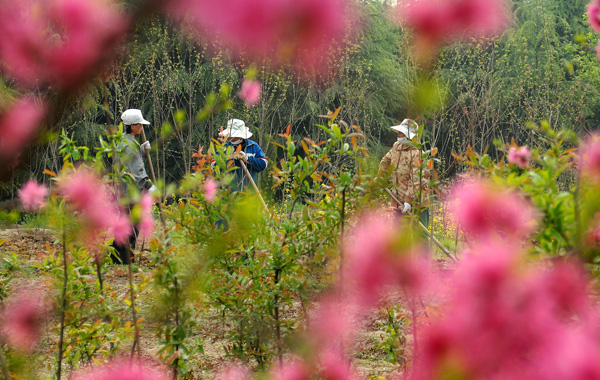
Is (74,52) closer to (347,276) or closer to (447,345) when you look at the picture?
(447,345)

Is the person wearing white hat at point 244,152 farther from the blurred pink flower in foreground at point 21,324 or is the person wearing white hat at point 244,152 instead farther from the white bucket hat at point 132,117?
the blurred pink flower in foreground at point 21,324

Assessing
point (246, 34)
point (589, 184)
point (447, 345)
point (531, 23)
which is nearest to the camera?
point (246, 34)

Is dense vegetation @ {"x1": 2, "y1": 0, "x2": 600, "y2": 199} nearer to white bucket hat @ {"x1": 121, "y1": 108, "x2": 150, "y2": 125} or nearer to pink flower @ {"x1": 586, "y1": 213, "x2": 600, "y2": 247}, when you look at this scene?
white bucket hat @ {"x1": 121, "y1": 108, "x2": 150, "y2": 125}

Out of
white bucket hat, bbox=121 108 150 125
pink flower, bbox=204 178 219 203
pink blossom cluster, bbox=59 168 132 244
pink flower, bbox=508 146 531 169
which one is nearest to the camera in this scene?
pink flower, bbox=508 146 531 169

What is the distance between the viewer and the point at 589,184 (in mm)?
1146

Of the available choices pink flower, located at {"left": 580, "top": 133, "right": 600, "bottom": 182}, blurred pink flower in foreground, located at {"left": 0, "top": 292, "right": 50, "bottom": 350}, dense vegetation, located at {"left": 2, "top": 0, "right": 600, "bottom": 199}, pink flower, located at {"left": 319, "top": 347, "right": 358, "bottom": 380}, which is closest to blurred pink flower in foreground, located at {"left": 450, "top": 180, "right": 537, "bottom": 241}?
pink flower, located at {"left": 580, "top": 133, "right": 600, "bottom": 182}

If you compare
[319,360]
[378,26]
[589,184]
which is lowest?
[319,360]

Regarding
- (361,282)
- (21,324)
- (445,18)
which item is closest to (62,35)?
(445,18)

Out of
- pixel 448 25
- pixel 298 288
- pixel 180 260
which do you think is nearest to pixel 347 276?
pixel 298 288

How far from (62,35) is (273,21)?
0.45 meters

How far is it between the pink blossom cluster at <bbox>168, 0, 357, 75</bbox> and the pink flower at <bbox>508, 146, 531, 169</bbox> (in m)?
0.85

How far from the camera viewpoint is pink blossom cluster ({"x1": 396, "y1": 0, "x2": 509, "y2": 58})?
27.7 inches

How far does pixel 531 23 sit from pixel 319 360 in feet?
53.0

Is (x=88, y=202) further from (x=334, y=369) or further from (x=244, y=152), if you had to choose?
(x=244, y=152)
